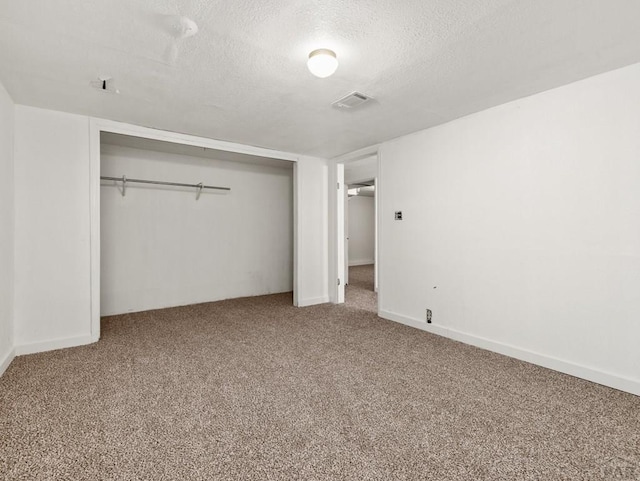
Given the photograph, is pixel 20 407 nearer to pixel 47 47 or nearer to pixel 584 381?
pixel 47 47

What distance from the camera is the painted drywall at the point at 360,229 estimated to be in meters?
9.44

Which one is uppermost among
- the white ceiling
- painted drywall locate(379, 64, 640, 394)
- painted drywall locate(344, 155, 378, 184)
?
painted drywall locate(344, 155, 378, 184)

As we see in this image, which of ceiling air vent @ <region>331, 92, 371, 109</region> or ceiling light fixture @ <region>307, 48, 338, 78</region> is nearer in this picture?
ceiling light fixture @ <region>307, 48, 338, 78</region>

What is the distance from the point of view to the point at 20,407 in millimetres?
1959

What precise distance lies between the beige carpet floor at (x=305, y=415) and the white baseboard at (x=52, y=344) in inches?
4.3

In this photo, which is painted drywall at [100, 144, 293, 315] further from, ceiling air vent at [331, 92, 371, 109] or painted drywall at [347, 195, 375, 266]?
painted drywall at [347, 195, 375, 266]

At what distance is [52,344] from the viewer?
9.76 ft

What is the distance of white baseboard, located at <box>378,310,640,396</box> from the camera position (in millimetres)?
2182

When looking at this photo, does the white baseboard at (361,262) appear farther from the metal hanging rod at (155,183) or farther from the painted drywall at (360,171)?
the metal hanging rod at (155,183)

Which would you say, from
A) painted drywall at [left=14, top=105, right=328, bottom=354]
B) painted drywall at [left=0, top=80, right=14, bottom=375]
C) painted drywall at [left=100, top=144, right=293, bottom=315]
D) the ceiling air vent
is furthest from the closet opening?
the ceiling air vent

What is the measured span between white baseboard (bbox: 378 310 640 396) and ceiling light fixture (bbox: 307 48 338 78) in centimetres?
267

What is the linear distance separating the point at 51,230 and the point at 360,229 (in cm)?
765

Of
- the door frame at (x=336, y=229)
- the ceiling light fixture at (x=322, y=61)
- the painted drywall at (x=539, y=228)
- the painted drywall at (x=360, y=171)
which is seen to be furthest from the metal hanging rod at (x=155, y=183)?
the ceiling light fixture at (x=322, y=61)

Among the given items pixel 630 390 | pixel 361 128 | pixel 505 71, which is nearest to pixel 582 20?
pixel 505 71
